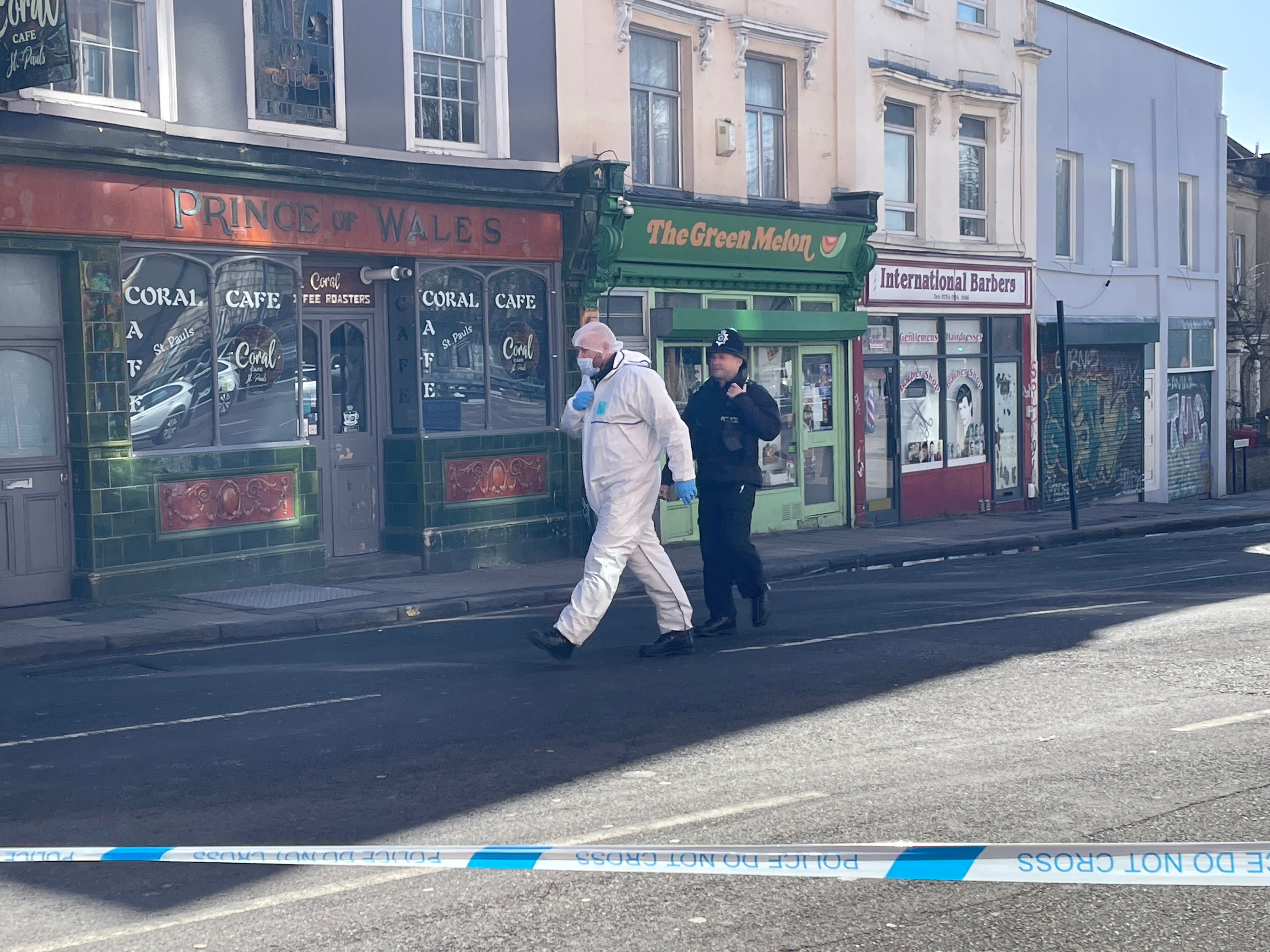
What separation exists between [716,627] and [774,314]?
9273mm

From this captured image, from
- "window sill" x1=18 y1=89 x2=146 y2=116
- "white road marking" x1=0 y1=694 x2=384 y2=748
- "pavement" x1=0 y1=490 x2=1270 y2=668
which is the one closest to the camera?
"white road marking" x1=0 y1=694 x2=384 y2=748

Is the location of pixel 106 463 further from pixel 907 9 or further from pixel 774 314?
pixel 907 9

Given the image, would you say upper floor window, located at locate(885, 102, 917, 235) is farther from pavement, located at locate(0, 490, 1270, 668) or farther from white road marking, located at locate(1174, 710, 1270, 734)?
white road marking, located at locate(1174, 710, 1270, 734)

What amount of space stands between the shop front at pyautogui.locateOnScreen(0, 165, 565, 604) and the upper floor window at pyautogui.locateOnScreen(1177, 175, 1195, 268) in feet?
54.3

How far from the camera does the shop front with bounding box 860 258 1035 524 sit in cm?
2122

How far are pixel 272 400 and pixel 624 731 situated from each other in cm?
786

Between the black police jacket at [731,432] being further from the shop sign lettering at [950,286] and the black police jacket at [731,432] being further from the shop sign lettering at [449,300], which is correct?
the shop sign lettering at [950,286]

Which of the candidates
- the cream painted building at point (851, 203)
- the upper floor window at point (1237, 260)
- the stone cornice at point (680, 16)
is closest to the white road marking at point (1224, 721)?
the cream painted building at point (851, 203)

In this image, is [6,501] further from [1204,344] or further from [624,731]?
[1204,344]

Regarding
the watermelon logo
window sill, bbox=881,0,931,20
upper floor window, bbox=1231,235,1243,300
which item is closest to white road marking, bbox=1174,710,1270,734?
the watermelon logo

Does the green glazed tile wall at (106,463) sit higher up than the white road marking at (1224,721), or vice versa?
the green glazed tile wall at (106,463)

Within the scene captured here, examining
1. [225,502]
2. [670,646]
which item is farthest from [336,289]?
[670,646]

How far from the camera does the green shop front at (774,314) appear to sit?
1759 centimetres

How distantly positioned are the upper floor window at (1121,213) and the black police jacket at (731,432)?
18026 millimetres
